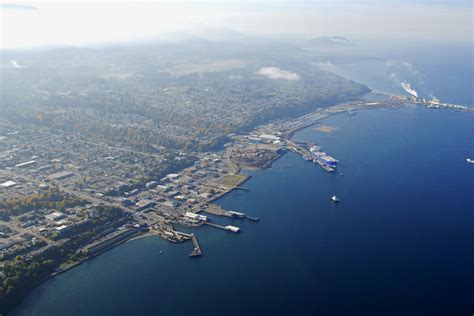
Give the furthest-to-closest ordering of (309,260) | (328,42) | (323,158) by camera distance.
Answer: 1. (328,42)
2. (323,158)
3. (309,260)

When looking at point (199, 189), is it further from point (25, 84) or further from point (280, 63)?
point (280, 63)

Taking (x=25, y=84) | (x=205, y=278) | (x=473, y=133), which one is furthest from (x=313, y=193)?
(x=25, y=84)

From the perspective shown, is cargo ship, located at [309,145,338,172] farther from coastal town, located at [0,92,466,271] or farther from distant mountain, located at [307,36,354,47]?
distant mountain, located at [307,36,354,47]

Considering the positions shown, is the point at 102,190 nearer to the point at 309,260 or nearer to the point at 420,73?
the point at 309,260

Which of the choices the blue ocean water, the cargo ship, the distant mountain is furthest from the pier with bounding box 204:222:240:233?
the distant mountain

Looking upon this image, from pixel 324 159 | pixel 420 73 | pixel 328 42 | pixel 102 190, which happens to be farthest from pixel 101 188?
pixel 328 42

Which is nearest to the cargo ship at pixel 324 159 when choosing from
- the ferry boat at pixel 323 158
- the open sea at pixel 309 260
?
the ferry boat at pixel 323 158

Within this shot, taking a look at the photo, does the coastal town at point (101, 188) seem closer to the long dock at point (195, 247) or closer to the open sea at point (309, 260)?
the long dock at point (195, 247)
